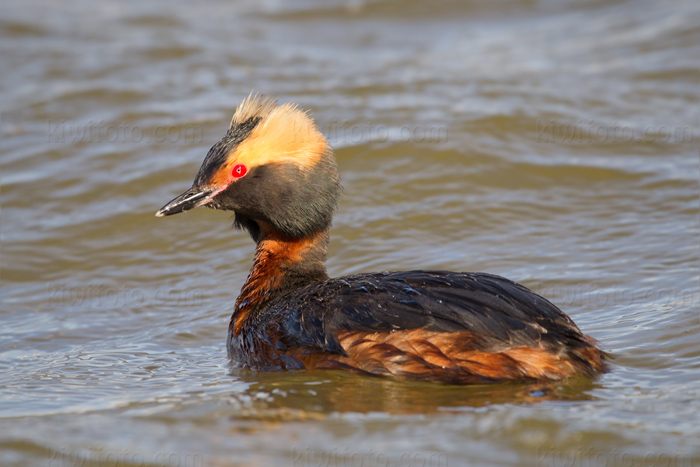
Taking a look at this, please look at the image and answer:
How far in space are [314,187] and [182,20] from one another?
10.6m

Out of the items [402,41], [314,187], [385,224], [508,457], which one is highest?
[402,41]

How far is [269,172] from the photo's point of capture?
6.80m

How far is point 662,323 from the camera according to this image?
22.0 feet

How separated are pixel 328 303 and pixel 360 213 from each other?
146 inches

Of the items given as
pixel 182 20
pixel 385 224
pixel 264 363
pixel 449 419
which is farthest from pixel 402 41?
pixel 449 419

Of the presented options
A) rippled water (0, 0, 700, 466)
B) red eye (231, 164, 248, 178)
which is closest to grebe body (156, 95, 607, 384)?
red eye (231, 164, 248, 178)

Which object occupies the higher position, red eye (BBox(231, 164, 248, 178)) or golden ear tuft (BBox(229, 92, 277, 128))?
golden ear tuft (BBox(229, 92, 277, 128))

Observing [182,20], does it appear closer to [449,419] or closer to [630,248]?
[630,248]

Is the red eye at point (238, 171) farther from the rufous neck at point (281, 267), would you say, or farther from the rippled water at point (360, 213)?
the rippled water at point (360, 213)

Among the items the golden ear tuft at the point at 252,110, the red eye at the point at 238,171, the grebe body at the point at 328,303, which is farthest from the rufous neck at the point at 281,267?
the golden ear tuft at the point at 252,110

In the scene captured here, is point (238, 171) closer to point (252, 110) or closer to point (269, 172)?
point (269, 172)

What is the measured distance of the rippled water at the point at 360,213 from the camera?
5176 millimetres

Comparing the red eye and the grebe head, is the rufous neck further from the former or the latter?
the red eye

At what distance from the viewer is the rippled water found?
518cm
